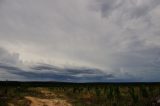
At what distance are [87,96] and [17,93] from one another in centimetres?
1254

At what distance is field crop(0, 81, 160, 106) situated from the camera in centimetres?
3847

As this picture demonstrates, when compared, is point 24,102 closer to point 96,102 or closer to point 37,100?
point 37,100

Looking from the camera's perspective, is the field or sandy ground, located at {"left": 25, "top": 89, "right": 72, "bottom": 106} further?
the field

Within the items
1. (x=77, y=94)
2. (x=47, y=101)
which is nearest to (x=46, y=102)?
(x=47, y=101)

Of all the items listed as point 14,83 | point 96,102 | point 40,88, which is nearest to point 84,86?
point 96,102

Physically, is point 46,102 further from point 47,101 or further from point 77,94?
point 77,94

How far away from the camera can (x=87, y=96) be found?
4425 cm

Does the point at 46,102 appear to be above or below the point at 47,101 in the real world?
below

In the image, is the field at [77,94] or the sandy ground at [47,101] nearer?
the sandy ground at [47,101]

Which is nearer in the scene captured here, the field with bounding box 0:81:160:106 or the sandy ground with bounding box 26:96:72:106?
the sandy ground with bounding box 26:96:72:106

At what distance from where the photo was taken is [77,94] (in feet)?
146

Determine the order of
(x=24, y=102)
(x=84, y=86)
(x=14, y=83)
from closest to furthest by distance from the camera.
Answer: (x=24, y=102) < (x=14, y=83) < (x=84, y=86)

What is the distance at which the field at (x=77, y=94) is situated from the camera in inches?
1515

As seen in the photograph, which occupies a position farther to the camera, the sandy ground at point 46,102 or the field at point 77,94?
the field at point 77,94
